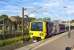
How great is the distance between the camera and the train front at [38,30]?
32.0 meters

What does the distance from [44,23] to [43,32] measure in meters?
1.31

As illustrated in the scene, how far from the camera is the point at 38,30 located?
32531 mm

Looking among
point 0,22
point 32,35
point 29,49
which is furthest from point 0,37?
point 0,22

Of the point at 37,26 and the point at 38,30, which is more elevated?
the point at 37,26

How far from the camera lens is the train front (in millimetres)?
31969

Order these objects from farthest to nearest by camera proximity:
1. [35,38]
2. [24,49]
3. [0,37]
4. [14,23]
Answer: [14,23] < [0,37] < [35,38] < [24,49]

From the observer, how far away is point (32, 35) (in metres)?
32.6

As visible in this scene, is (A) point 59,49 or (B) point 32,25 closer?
(A) point 59,49

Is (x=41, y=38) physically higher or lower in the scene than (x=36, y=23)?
lower

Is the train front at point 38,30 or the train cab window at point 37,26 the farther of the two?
the train cab window at point 37,26

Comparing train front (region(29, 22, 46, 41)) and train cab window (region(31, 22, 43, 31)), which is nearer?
train front (region(29, 22, 46, 41))

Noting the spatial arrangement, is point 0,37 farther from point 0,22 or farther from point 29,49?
point 0,22

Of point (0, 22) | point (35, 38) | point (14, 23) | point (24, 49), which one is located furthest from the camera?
point (14, 23)

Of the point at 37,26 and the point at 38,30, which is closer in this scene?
the point at 38,30
